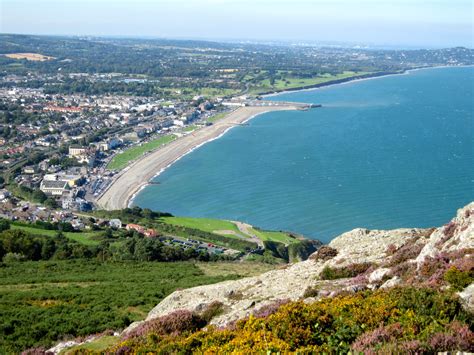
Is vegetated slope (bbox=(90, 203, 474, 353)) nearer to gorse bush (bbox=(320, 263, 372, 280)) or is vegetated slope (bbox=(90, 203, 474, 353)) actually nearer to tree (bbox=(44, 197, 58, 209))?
gorse bush (bbox=(320, 263, 372, 280))

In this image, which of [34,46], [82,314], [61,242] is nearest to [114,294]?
[82,314]

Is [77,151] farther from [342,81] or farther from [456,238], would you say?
[342,81]

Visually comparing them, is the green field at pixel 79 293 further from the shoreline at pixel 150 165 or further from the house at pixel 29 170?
the house at pixel 29 170

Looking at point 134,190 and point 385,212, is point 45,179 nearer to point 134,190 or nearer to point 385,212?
point 134,190

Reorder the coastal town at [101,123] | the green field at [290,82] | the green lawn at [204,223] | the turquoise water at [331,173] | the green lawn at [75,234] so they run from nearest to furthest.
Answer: the green lawn at [75,234] < the green lawn at [204,223] < the turquoise water at [331,173] < the coastal town at [101,123] < the green field at [290,82]

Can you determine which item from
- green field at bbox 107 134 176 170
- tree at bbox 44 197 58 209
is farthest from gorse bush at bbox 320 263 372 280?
green field at bbox 107 134 176 170

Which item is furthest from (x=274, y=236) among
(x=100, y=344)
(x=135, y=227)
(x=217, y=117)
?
(x=217, y=117)

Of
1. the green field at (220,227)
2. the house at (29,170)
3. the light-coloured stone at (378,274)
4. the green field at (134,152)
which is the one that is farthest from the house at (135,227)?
the light-coloured stone at (378,274)
